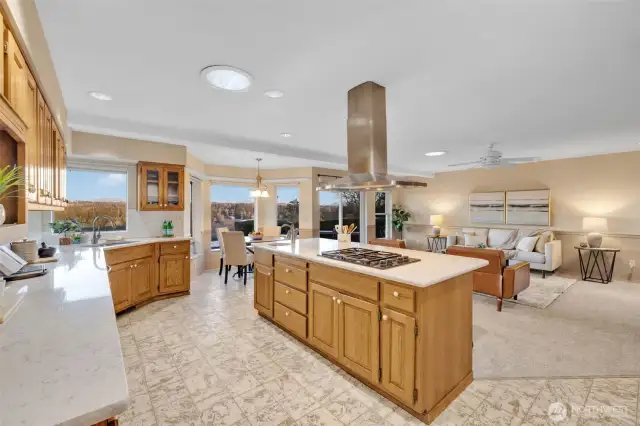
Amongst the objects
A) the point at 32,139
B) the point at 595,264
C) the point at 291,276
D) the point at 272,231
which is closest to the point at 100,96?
the point at 32,139

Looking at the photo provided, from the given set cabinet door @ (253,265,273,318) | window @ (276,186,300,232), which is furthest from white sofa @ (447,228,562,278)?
window @ (276,186,300,232)

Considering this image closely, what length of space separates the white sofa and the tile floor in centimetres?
330

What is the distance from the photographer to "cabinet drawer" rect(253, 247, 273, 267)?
3381 mm

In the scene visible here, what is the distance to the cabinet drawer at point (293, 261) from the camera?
9.38 feet

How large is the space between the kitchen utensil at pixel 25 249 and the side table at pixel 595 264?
7.83 metres

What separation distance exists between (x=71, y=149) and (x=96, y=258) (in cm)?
195

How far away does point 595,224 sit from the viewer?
547cm

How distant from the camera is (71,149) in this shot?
3.77m

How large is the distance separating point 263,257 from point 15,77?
2.59 m

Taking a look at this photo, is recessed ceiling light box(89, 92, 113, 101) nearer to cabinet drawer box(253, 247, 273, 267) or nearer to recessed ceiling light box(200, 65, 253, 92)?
recessed ceiling light box(200, 65, 253, 92)

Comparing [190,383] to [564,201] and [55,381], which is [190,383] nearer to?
[55,381]

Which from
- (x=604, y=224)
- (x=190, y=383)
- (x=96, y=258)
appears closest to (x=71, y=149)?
(x=96, y=258)

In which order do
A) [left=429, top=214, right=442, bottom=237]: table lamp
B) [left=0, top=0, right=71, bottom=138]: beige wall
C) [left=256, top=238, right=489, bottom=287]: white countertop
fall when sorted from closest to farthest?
[left=0, top=0, right=71, bottom=138]: beige wall
[left=256, top=238, right=489, bottom=287]: white countertop
[left=429, top=214, right=442, bottom=237]: table lamp

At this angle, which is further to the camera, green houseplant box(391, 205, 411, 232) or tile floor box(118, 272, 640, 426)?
green houseplant box(391, 205, 411, 232)
